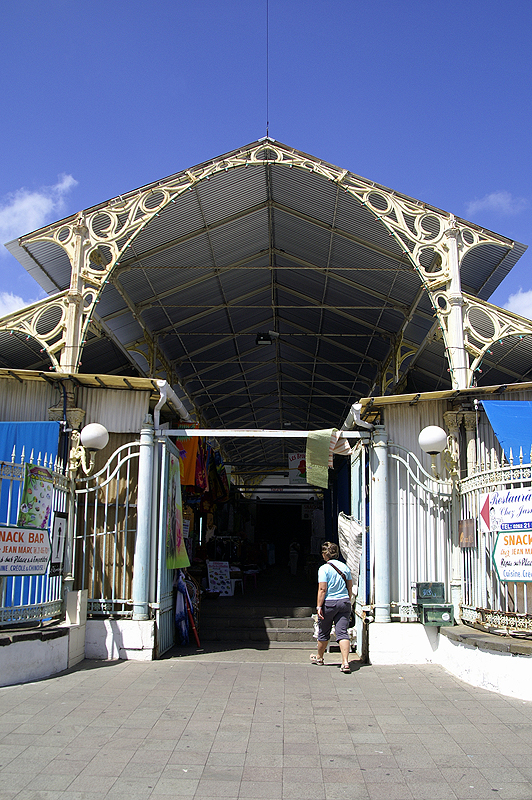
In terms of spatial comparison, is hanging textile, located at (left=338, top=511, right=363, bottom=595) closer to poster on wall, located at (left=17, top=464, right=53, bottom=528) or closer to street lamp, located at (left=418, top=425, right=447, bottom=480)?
street lamp, located at (left=418, top=425, right=447, bottom=480)

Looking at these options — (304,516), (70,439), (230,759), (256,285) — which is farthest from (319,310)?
(304,516)

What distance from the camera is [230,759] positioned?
4.69 meters

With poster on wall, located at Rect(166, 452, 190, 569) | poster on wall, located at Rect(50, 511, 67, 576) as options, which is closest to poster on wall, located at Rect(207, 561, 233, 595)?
poster on wall, located at Rect(166, 452, 190, 569)

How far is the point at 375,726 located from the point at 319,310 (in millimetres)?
10208

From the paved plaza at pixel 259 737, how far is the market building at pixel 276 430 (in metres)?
1.11

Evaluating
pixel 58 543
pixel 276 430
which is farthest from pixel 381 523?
pixel 58 543

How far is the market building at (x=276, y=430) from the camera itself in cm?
817

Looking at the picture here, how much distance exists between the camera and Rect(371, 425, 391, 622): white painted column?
8297 mm

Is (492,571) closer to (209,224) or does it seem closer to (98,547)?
(98,547)

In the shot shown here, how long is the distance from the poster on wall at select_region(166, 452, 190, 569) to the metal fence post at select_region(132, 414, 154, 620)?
38 centimetres

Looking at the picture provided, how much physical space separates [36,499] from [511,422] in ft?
19.9

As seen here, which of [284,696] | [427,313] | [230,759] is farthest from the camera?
[427,313]

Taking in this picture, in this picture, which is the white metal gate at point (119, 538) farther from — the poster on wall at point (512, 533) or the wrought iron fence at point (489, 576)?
the poster on wall at point (512, 533)

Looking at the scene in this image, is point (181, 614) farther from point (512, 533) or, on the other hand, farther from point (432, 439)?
point (512, 533)
